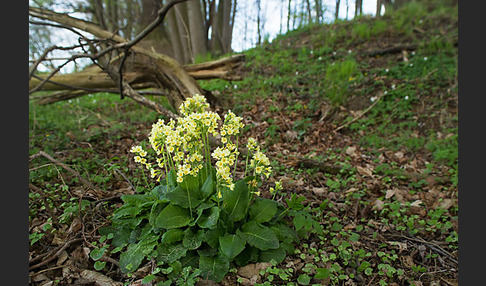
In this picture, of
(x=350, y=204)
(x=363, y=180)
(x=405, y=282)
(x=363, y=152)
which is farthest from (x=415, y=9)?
(x=405, y=282)

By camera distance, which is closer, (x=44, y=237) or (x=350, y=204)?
(x=44, y=237)

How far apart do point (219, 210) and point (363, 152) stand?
3118mm

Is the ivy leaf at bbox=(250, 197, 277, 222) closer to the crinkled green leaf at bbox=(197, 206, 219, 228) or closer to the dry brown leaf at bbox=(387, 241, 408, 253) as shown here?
the crinkled green leaf at bbox=(197, 206, 219, 228)

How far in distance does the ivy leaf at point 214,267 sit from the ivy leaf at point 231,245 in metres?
0.07

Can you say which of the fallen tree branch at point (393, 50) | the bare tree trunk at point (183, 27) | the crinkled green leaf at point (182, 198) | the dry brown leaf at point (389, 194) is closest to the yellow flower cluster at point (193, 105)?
the crinkled green leaf at point (182, 198)

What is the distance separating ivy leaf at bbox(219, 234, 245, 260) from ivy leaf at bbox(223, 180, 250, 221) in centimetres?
17

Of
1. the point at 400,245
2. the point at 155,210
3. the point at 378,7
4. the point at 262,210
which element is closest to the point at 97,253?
the point at 155,210

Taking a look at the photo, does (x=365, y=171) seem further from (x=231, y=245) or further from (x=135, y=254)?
(x=135, y=254)

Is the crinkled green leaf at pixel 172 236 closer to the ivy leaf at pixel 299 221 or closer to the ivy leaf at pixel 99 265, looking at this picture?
the ivy leaf at pixel 99 265

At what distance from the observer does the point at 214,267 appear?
1978 mm

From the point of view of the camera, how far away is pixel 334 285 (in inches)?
80.0

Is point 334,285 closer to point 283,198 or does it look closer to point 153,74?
point 283,198

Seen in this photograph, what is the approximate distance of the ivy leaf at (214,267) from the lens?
1.94m

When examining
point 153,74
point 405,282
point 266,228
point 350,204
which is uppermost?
point 153,74
